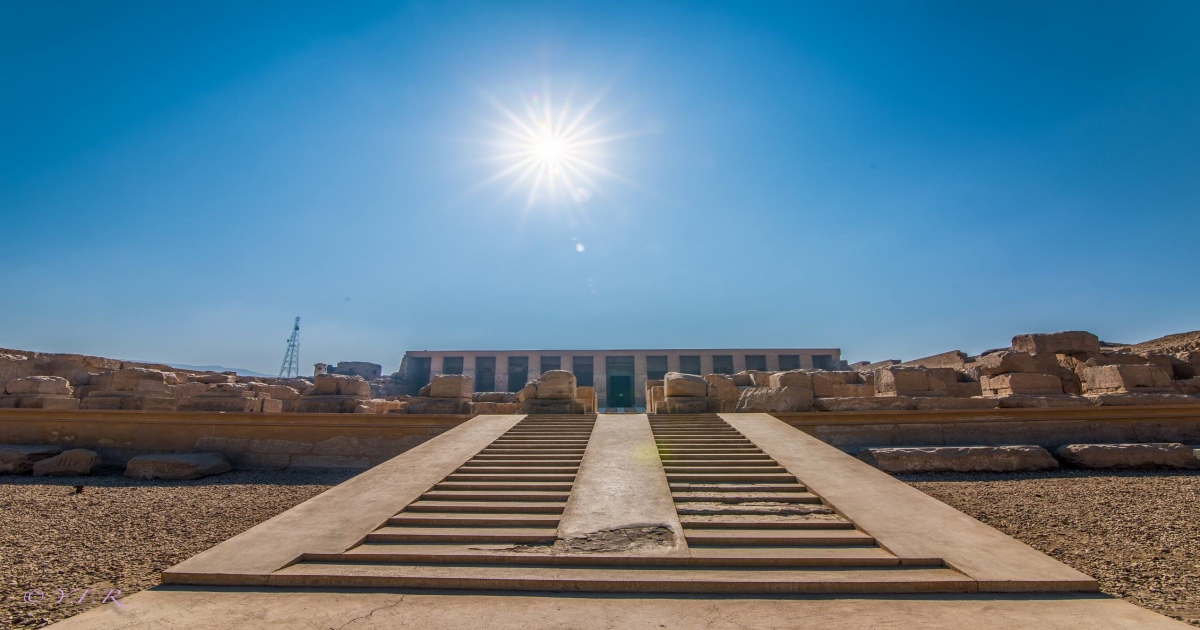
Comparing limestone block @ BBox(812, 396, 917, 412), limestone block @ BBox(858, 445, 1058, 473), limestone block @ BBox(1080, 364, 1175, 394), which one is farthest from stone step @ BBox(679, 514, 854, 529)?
limestone block @ BBox(1080, 364, 1175, 394)

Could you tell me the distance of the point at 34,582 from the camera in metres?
3.98

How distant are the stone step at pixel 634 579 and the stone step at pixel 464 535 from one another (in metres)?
0.47

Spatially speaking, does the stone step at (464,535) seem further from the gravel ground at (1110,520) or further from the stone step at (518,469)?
the gravel ground at (1110,520)

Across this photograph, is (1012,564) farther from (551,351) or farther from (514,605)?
(551,351)

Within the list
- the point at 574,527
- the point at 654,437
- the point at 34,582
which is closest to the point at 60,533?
the point at 34,582

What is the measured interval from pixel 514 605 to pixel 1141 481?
855 cm

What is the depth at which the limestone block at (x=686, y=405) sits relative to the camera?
11312 millimetres

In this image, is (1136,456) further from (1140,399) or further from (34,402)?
(34,402)

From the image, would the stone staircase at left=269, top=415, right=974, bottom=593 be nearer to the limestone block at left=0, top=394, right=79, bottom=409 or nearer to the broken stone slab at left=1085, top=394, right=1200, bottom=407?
the broken stone slab at left=1085, top=394, right=1200, bottom=407

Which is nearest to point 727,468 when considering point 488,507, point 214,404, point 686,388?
point 488,507

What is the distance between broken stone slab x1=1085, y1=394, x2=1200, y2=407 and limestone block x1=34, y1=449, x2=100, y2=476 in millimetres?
17939

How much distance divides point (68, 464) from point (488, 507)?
843cm

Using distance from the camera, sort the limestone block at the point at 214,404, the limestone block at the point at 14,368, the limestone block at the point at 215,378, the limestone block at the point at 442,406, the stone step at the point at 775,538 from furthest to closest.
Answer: the limestone block at the point at 215,378 → the limestone block at the point at 14,368 → the limestone block at the point at 442,406 → the limestone block at the point at 214,404 → the stone step at the point at 775,538

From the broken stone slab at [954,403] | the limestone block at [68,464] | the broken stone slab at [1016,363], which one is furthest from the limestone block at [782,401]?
the limestone block at [68,464]
